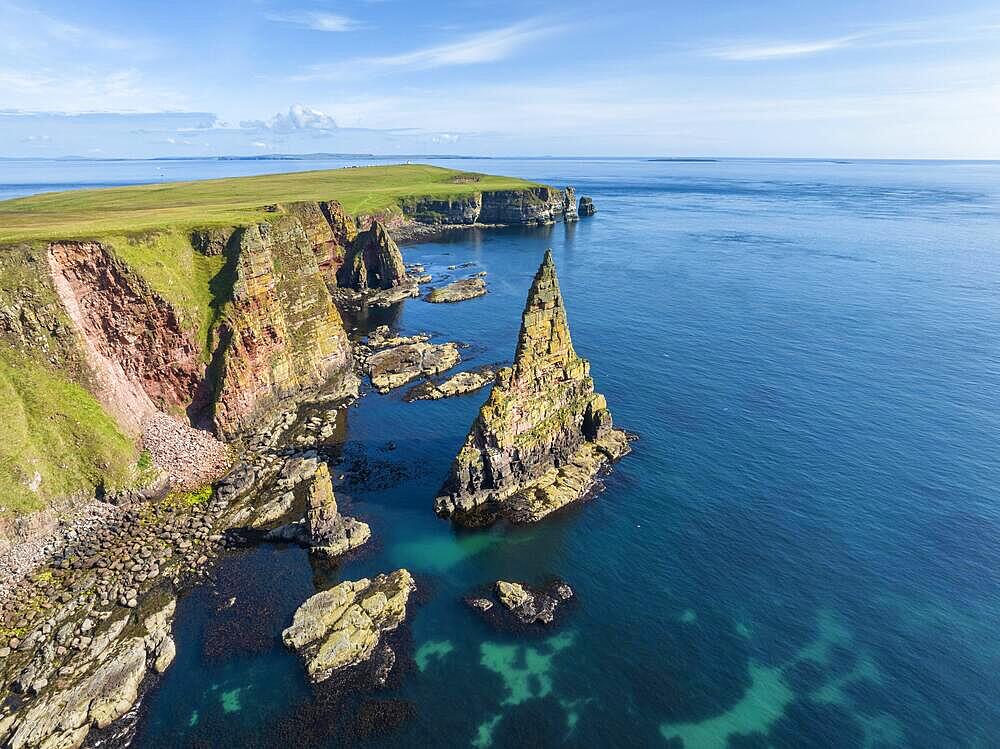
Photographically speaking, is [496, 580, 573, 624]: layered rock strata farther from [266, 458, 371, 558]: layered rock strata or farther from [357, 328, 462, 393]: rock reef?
[357, 328, 462, 393]: rock reef

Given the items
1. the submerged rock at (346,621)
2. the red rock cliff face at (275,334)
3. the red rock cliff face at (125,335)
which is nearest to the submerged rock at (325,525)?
the submerged rock at (346,621)

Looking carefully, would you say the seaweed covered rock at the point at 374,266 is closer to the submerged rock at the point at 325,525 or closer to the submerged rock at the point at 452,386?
the submerged rock at the point at 452,386

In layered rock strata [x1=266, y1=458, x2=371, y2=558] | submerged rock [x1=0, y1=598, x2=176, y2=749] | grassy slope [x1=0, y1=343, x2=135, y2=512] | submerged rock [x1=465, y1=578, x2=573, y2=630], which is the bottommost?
submerged rock [x1=0, y1=598, x2=176, y2=749]

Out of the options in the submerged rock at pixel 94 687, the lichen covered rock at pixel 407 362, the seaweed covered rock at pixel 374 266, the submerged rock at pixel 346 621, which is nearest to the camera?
the submerged rock at pixel 94 687

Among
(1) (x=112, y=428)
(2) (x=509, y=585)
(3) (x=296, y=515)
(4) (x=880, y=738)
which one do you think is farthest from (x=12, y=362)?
(4) (x=880, y=738)

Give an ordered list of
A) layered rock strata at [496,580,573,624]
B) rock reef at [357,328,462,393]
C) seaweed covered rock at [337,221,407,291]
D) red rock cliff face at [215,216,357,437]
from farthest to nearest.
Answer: seaweed covered rock at [337,221,407,291] → rock reef at [357,328,462,393] → red rock cliff face at [215,216,357,437] → layered rock strata at [496,580,573,624]

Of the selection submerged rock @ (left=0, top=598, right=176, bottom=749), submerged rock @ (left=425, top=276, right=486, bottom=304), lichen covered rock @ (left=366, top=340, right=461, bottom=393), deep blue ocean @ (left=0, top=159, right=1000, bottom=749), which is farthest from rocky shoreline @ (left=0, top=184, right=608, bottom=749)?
submerged rock @ (left=425, top=276, right=486, bottom=304)
